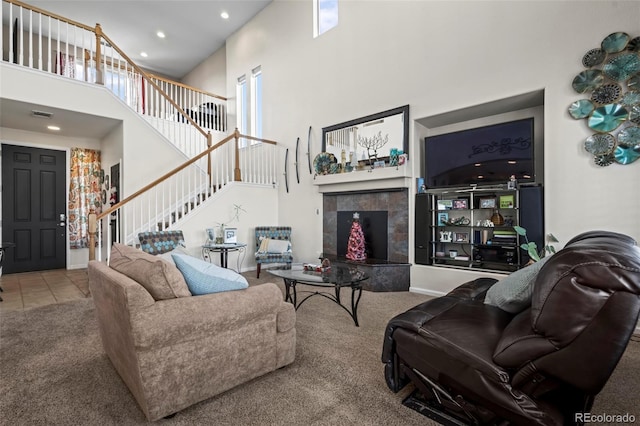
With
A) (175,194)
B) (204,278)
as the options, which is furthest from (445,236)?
(175,194)

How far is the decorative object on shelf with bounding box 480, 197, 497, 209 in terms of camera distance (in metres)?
3.98

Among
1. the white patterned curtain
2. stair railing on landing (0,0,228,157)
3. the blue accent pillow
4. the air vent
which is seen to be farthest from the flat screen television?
the white patterned curtain

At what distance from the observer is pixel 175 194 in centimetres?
594

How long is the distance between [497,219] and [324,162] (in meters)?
2.87

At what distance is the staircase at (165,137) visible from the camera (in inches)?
206

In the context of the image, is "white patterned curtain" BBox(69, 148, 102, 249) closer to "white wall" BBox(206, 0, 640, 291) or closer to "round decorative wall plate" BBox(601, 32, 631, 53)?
"white wall" BBox(206, 0, 640, 291)

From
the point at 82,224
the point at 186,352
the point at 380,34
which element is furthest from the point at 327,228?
the point at 82,224

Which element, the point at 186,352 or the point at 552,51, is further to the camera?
the point at 552,51

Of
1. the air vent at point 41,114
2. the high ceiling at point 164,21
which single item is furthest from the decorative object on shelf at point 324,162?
the air vent at point 41,114

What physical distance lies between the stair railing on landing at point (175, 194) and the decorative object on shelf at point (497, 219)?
4.22 m

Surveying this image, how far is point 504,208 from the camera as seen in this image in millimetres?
3838

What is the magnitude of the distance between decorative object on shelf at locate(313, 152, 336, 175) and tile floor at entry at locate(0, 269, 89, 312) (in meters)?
3.93

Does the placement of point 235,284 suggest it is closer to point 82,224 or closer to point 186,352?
point 186,352

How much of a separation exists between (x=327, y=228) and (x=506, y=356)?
4383 mm
